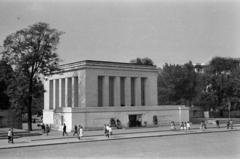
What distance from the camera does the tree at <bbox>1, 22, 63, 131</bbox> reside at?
36.2 meters

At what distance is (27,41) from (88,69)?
9823 mm

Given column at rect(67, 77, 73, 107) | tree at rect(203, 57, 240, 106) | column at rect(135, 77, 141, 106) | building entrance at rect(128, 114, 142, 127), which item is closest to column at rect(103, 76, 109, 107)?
building entrance at rect(128, 114, 142, 127)

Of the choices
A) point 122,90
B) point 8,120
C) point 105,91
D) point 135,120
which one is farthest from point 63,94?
point 135,120

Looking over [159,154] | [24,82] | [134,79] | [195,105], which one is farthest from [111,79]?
[195,105]

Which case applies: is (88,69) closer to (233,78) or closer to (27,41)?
(27,41)

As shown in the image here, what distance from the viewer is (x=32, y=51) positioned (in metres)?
36.9

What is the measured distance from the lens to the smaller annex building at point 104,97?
1556 inches

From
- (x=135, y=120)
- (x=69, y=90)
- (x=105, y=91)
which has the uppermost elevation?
(x=69, y=90)

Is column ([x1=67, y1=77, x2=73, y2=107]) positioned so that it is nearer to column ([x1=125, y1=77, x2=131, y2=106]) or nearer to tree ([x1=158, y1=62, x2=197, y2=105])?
column ([x1=125, y1=77, x2=131, y2=106])

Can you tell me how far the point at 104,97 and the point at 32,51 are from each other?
13092 mm

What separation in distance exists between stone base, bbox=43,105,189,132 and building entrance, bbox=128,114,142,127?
22 centimetres

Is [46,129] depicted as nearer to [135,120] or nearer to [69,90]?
[69,90]

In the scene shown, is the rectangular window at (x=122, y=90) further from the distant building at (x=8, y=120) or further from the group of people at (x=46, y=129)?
the distant building at (x=8, y=120)

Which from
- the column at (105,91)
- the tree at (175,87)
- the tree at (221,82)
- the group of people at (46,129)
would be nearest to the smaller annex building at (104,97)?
the column at (105,91)
